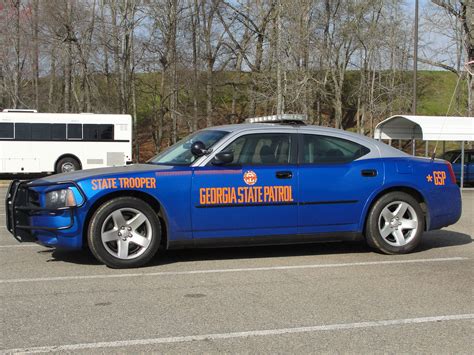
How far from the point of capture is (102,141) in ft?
80.8

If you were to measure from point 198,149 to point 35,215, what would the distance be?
193 centimetres

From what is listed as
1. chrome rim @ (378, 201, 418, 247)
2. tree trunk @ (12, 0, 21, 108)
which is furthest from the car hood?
tree trunk @ (12, 0, 21, 108)

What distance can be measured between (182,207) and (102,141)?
63.1ft

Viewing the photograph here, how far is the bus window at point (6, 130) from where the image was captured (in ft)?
76.2

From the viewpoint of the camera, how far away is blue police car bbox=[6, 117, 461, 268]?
20.0 ft

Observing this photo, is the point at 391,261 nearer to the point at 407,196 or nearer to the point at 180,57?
the point at 407,196

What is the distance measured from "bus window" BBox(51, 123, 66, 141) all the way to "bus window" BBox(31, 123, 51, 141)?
6.4 inches

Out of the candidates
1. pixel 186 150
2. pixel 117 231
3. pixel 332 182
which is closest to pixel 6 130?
pixel 186 150

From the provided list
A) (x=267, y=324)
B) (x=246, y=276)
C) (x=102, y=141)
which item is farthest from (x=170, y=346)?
(x=102, y=141)

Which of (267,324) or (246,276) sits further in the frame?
(246,276)

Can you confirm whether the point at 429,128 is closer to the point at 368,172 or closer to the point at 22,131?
the point at 368,172

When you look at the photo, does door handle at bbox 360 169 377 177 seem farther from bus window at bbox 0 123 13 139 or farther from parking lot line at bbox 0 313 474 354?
bus window at bbox 0 123 13 139

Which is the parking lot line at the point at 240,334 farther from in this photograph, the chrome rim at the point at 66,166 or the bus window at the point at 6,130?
the bus window at the point at 6,130

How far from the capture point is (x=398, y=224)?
7125mm
